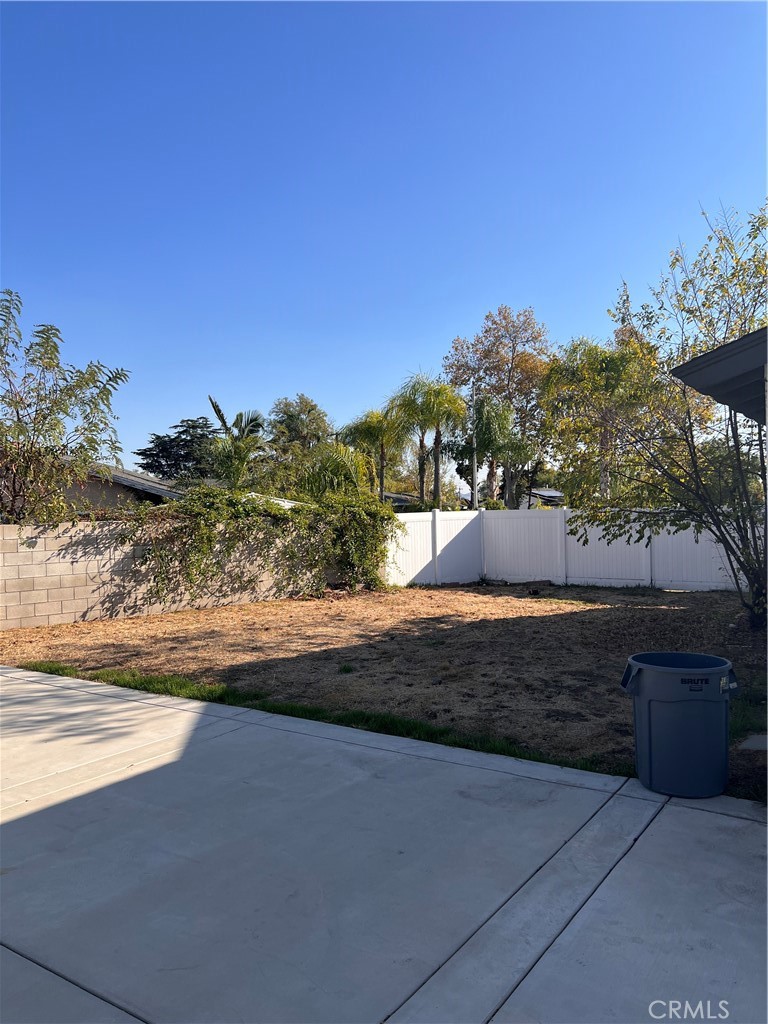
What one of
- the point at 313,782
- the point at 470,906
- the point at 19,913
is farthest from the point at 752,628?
the point at 19,913

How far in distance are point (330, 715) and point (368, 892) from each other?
304cm

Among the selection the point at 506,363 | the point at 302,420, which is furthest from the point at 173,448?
the point at 506,363

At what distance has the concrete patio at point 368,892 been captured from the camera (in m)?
2.57

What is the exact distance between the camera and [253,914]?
3135 millimetres

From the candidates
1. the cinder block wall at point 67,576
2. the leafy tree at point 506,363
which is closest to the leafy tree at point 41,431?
the cinder block wall at point 67,576

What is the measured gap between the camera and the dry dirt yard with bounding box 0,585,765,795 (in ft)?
20.3

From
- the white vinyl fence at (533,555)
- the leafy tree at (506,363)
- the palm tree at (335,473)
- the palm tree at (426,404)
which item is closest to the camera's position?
the white vinyl fence at (533,555)

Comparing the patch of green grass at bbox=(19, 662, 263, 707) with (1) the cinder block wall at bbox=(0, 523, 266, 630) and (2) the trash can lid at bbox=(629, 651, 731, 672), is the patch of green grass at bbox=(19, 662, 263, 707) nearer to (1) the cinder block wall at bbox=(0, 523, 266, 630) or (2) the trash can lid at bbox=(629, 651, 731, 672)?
(1) the cinder block wall at bbox=(0, 523, 266, 630)

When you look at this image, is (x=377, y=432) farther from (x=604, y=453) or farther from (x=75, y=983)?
(x=75, y=983)

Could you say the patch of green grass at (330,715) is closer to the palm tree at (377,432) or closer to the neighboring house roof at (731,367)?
the neighboring house roof at (731,367)

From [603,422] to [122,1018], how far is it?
8561mm

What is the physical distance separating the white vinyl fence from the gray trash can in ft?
40.1

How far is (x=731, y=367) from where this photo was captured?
4.37 meters

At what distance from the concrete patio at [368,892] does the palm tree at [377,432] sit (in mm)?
20300
